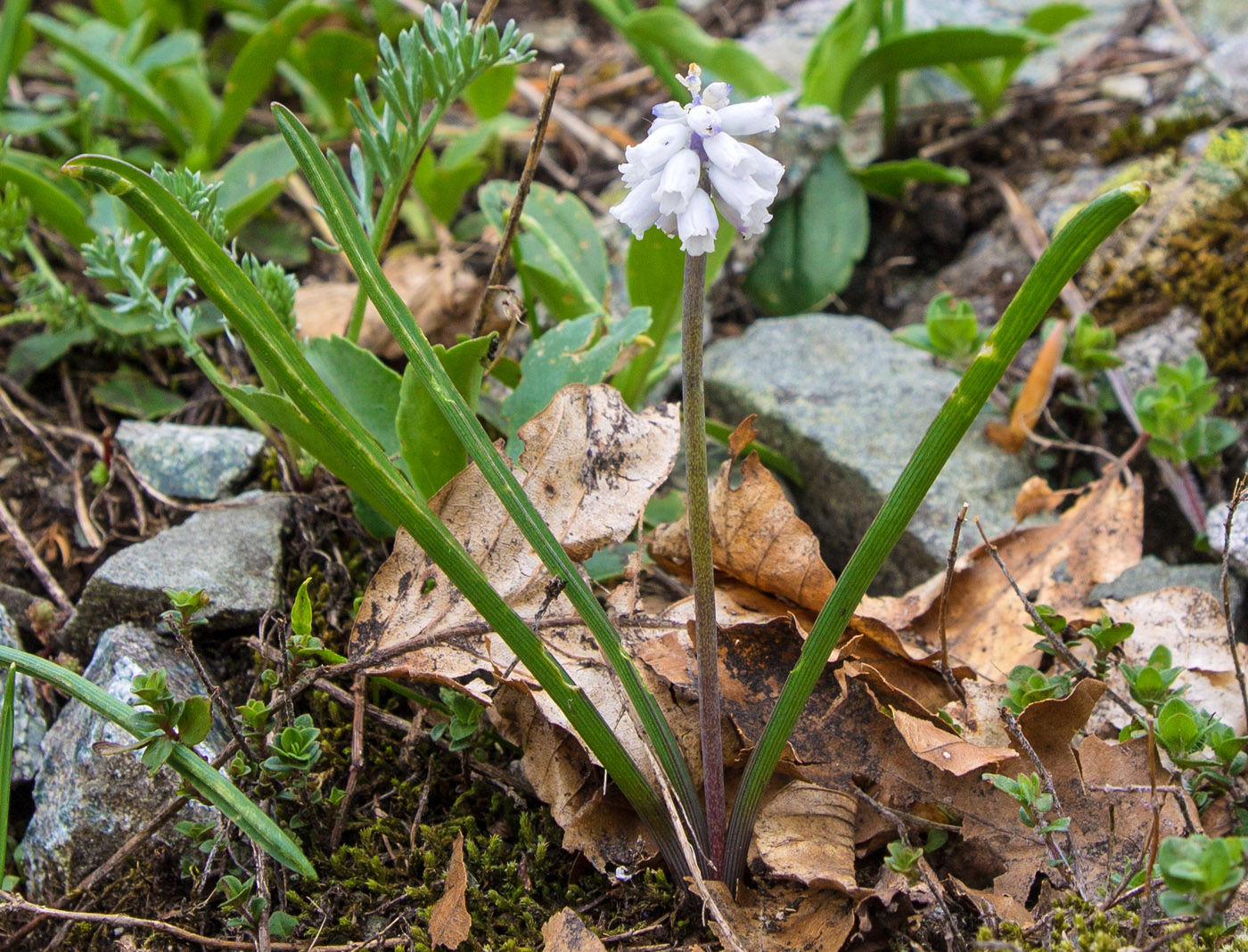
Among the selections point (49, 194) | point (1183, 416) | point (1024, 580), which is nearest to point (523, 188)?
point (1024, 580)

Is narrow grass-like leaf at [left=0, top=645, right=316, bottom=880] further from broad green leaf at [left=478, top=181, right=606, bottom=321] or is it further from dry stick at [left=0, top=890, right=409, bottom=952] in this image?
broad green leaf at [left=478, top=181, right=606, bottom=321]

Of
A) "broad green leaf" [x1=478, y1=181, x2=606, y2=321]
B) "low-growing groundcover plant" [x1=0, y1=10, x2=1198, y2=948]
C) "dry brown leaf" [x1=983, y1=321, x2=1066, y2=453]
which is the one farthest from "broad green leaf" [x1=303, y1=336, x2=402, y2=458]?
"dry brown leaf" [x1=983, y1=321, x2=1066, y2=453]

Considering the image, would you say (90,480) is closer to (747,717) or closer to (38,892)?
(38,892)

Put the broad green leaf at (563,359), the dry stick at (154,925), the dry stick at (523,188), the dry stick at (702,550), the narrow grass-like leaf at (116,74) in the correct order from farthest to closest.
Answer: the narrow grass-like leaf at (116,74), the broad green leaf at (563,359), the dry stick at (523,188), the dry stick at (154,925), the dry stick at (702,550)

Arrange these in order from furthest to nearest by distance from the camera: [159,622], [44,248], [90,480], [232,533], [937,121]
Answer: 1. [937,121]
2. [44,248]
3. [90,480]
4. [232,533]
5. [159,622]

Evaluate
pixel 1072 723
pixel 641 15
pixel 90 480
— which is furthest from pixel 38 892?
pixel 641 15

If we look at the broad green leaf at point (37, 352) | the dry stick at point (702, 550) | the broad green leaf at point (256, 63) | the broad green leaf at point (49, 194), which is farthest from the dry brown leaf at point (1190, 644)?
the broad green leaf at point (256, 63)

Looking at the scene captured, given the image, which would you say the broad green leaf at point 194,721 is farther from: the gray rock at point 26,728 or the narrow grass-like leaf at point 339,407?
the gray rock at point 26,728
